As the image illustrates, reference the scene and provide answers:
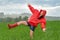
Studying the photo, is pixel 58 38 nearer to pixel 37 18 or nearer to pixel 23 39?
pixel 23 39

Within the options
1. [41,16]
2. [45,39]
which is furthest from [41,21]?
[45,39]

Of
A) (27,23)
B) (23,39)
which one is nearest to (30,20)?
(27,23)

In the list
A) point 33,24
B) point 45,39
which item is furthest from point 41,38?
point 33,24

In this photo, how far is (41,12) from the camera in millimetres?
6586

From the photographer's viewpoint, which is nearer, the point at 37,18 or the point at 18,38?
the point at 37,18

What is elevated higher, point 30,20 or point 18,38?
point 30,20

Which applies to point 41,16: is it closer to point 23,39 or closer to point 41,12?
point 41,12

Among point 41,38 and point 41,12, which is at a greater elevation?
point 41,12

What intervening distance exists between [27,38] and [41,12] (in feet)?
5.66

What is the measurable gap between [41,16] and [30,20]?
326 millimetres

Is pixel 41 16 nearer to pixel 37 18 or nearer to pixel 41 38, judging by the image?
pixel 37 18

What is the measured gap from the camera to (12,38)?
809cm

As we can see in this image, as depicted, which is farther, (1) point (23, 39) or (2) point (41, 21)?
(1) point (23, 39)

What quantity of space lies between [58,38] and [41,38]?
1.82ft
